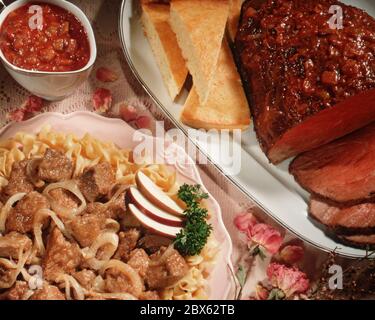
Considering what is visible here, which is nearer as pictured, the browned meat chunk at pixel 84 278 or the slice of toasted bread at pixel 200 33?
the browned meat chunk at pixel 84 278

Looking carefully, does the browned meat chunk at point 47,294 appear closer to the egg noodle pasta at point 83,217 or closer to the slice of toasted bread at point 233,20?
the egg noodle pasta at point 83,217

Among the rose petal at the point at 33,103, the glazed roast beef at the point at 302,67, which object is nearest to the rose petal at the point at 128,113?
the rose petal at the point at 33,103

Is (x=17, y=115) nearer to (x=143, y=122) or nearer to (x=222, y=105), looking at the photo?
(x=143, y=122)

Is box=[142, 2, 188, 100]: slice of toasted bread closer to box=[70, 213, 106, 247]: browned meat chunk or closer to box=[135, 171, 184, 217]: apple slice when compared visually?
box=[135, 171, 184, 217]: apple slice

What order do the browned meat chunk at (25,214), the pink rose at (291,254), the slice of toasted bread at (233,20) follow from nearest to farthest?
the browned meat chunk at (25,214), the pink rose at (291,254), the slice of toasted bread at (233,20)

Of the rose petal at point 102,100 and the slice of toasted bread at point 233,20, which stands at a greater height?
the slice of toasted bread at point 233,20

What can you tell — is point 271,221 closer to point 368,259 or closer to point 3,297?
point 368,259
